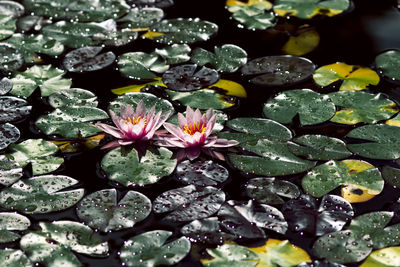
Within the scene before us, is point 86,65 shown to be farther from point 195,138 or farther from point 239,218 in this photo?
point 239,218

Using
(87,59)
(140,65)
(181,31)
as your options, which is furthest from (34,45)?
(181,31)

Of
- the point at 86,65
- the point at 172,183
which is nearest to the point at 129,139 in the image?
the point at 172,183

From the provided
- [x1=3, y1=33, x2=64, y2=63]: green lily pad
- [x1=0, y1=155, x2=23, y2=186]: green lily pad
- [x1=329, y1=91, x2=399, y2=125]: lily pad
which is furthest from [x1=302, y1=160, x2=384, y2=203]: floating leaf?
[x1=3, y1=33, x2=64, y2=63]: green lily pad

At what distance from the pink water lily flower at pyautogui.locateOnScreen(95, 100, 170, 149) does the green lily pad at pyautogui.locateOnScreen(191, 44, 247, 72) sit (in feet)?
1.65

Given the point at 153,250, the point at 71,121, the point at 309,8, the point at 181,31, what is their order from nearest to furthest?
the point at 153,250
the point at 71,121
the point at 181,31
the point at 309,8

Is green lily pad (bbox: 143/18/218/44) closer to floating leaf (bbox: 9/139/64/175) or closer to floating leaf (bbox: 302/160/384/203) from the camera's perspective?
floating leaf (bbox: 9/139/64/175)

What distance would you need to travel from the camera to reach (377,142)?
212 centimetres

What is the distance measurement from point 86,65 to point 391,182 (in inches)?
49.1

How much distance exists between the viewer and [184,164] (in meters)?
2.03

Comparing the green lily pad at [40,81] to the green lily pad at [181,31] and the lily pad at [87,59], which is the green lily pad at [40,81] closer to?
the lily pad at [87,59]

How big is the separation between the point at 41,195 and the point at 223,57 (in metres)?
1.00

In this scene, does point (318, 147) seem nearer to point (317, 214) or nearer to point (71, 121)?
point (317, 214)

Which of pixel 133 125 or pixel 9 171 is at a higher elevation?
pixel 133 125

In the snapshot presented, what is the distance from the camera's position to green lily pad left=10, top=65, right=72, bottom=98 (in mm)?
2396
